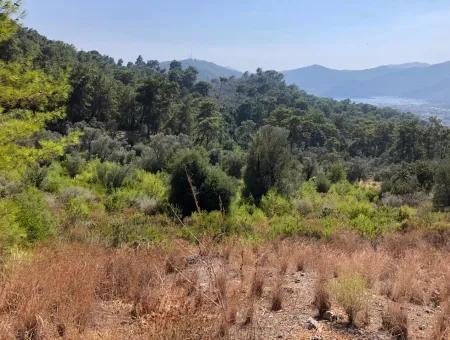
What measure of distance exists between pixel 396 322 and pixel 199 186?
14.2 metres

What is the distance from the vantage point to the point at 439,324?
420 centimetres

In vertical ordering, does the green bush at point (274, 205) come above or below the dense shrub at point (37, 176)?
below

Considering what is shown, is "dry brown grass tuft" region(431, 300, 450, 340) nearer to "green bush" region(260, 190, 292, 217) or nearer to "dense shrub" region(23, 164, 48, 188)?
"green bush" region(260, 190, 292, 217)

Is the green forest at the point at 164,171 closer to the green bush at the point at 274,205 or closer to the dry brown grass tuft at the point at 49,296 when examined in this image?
the green bush at the point at 274,205

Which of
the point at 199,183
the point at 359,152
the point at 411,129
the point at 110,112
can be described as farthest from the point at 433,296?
the point at 359,152

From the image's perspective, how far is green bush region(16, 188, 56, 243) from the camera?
8945 mm

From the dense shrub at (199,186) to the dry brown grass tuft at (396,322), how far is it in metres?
13.5

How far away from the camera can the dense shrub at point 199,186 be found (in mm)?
18109

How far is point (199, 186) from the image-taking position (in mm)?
18219

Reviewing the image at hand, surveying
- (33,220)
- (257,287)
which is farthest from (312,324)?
(33,220)

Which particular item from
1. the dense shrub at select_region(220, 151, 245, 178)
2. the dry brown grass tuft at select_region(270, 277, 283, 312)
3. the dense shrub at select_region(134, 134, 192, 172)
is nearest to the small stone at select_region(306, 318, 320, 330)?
the dry brown grass tuft at select_region(270, 277, 283, 312)

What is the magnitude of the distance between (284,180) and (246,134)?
1568 inches

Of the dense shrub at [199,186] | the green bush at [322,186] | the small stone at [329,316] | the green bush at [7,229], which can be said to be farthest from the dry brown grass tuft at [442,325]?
the green bush at [322,186]

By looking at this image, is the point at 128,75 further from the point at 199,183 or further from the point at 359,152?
the point at 199,183
